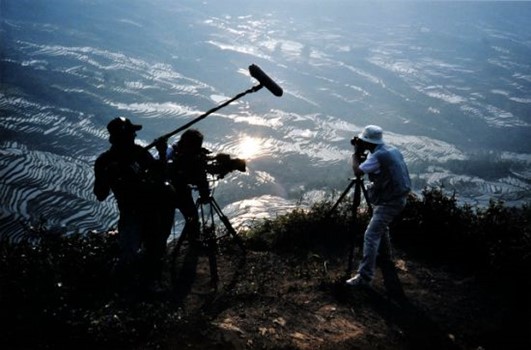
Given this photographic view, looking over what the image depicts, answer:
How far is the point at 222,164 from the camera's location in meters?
5.98

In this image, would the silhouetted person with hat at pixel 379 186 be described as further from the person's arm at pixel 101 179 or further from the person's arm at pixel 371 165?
the person's arm at pixel 101 179

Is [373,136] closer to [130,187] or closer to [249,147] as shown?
[130,187]

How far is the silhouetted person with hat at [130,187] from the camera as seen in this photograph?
466cm

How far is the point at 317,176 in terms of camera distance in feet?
209

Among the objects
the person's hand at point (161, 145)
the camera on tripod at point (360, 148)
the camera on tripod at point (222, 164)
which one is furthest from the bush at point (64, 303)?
the camera on tripod at point (360, 148)

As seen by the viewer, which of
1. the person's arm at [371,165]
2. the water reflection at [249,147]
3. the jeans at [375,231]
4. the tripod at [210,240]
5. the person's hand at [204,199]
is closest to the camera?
the person's arm at [371,165]

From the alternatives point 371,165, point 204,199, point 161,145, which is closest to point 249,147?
point 204,199

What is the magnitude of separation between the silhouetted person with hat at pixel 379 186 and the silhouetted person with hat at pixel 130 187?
269 cm

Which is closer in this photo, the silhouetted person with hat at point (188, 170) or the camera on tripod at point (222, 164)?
the camera on tripod at point (222, 164)

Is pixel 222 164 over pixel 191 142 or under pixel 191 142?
under

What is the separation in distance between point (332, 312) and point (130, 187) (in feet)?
9.59

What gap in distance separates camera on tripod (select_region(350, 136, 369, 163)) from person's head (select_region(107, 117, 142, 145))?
2.96m

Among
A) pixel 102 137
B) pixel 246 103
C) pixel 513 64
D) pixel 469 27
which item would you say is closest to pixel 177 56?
pixel 246 103

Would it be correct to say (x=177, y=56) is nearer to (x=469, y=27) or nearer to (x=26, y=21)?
(x=26, y=21)
